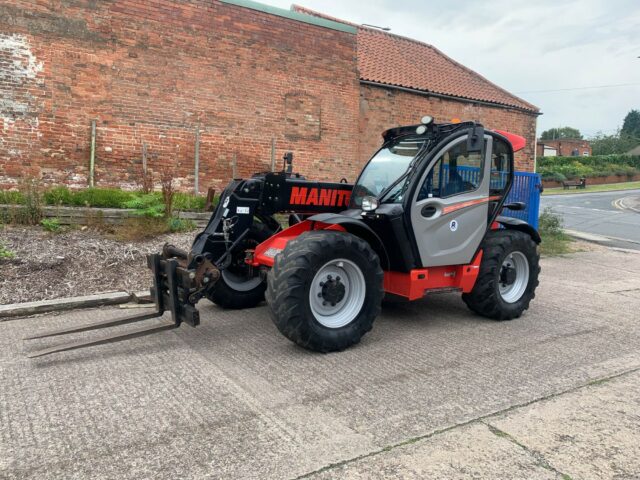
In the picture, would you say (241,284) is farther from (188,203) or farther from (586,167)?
(586,167)

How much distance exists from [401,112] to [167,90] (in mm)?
7258

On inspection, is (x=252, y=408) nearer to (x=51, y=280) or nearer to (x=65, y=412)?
(x=65, y=412)

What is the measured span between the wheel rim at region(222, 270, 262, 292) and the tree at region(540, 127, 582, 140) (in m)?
109

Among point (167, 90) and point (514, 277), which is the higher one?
point (167, 90)

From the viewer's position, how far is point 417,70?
1778 cm

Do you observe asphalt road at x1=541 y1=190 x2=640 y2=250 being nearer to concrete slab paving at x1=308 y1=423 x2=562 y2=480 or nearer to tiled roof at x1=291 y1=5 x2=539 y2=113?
tiled roof at x1=291 y1=5 x2=539 y2=113

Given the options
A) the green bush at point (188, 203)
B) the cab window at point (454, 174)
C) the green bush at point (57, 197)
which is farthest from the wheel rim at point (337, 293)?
the green bush at point (57, 197)

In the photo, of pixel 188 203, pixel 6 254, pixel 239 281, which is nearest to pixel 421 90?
pixel 188 203

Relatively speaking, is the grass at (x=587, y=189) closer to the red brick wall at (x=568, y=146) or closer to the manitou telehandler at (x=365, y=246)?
the red brick wall at (x=568, y=146)

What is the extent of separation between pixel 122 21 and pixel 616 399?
11.2m

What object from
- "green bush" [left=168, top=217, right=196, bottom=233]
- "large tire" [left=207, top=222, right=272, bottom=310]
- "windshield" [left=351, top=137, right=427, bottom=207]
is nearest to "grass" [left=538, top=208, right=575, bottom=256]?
"windshield" [left=351, top=137, right=427, bottom=207]

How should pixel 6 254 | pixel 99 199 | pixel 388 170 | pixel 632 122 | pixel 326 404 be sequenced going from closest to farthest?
pixel 326 404
pixel 388 170
pixel 6 254
pixel 99 199
pixel 632 122

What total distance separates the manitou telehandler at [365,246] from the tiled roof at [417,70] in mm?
10133

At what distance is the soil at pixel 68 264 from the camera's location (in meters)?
6.37
